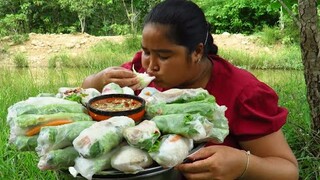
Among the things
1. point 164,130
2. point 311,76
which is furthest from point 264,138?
point 311,76

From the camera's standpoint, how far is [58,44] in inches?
510

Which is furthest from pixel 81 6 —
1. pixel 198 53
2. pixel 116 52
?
pixel 198 53

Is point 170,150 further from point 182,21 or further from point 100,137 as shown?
point 182,21

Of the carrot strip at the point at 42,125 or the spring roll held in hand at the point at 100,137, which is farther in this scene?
the carrot strip at the point at 42,125

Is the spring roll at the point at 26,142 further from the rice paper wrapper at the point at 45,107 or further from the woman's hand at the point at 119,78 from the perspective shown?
the woman's hand at the point at 119,78

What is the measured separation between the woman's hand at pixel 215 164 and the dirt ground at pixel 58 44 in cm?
1039

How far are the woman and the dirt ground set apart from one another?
10014 mm

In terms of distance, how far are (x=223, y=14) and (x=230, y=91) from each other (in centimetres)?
1353

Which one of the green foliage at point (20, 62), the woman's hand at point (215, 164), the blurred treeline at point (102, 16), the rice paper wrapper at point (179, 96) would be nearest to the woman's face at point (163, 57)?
the rice paper wrapper at point (179, 96)

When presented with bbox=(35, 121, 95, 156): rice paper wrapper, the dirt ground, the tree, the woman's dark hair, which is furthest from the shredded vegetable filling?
the tree

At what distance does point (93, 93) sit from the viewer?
4.20 feet

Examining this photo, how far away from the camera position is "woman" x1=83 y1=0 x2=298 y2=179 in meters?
1.50

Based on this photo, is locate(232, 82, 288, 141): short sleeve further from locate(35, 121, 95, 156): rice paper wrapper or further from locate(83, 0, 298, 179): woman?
locate(35, 121, 95, 156): rice paper wrapper

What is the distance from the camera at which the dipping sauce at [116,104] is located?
3.76ft
